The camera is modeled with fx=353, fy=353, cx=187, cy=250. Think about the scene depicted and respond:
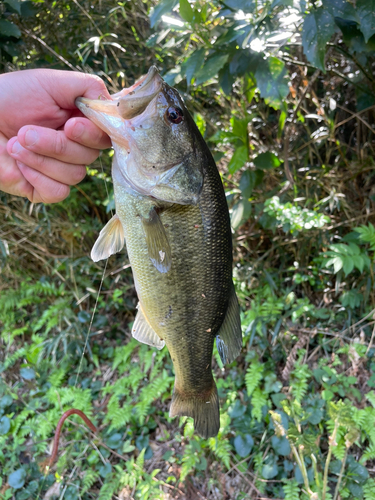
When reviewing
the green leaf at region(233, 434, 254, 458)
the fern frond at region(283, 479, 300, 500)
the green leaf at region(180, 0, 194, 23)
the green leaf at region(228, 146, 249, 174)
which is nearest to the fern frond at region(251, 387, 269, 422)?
the green leaf at region(233, 434, 254, 458)

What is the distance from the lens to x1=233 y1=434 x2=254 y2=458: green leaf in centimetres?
249

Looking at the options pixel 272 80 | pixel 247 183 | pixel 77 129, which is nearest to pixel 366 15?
pixel 272 80

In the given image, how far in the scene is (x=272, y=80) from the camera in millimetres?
1946

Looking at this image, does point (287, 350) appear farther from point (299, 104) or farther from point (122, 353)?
point (299, 104)

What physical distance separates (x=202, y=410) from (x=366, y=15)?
196cm

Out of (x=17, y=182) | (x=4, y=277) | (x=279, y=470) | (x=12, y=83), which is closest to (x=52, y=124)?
(x=12, y=83)

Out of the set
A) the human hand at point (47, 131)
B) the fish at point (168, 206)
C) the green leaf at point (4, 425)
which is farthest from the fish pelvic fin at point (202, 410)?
the green leaf at point (4, 425)

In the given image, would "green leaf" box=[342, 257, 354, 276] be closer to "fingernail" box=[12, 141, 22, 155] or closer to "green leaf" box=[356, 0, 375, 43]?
"green leaf" box=[356, 0, 375, 43]

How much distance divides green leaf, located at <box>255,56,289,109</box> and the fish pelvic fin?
1560 mm

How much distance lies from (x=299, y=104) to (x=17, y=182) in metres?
2.23

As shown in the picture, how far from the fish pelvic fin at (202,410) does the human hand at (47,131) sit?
1140 millimetres

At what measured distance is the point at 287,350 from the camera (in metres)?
2.88

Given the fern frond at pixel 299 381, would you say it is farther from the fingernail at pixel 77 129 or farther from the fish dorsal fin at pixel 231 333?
the fingernail at pixel 77 129

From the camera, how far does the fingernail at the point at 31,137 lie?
4.51ft
